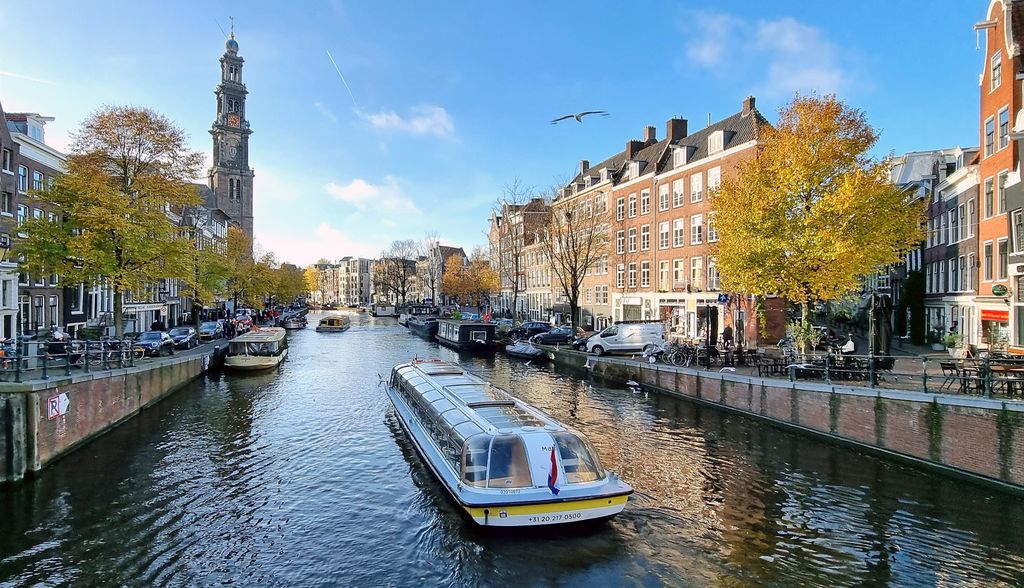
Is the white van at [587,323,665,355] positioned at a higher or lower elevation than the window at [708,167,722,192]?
lower

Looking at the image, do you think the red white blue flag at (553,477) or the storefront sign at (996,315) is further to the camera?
the storefront sign at (996,315)

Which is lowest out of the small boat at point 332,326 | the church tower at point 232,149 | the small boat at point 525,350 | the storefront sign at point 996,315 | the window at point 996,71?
the small boat at point 525,350

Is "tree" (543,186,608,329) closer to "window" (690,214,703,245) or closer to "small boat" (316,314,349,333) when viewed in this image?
"window" (690,214,703,245)

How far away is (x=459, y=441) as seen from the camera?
13578 millimetres

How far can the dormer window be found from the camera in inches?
1660

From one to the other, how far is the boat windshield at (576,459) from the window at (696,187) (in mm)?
36089

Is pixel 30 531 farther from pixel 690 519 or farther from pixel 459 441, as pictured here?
pixel 690 519

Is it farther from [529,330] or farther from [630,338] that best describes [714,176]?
[529,330]

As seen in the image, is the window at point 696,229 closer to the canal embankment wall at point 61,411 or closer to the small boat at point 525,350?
the small boat at point 525,350

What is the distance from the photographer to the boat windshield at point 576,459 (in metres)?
12.4

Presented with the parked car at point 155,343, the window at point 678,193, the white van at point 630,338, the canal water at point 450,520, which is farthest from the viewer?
the window at point 678,193

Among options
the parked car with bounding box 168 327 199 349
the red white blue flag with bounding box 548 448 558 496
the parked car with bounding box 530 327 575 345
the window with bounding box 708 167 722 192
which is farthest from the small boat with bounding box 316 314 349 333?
the red white blue flag with bounding box 548 448 558 496

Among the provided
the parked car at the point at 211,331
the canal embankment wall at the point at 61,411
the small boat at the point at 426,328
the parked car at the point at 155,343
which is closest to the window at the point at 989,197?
the canal embankment wall at the point at 61,411

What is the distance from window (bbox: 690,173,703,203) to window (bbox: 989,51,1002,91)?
19402 mm
